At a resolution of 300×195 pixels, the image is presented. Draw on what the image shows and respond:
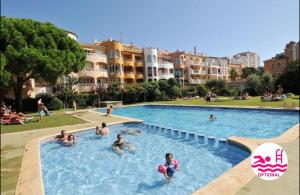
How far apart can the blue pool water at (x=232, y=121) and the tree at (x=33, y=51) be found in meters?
8.17

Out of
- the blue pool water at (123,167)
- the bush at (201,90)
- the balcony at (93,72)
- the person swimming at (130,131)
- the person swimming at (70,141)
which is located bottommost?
the blue pool water at (123,167)

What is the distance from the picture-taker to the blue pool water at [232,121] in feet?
32.3

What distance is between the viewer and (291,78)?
3253cm

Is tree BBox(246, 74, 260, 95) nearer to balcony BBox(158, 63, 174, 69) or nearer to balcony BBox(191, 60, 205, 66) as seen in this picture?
balcony BBox(158, 63, 174, 69)

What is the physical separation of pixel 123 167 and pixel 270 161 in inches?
183

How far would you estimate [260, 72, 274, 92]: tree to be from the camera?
34.1 metres

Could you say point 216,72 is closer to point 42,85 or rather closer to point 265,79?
point 265,79

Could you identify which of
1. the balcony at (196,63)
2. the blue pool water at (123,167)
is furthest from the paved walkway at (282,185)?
the balcony at (196,63)

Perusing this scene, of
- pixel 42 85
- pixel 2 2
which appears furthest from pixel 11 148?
pixel 42 85

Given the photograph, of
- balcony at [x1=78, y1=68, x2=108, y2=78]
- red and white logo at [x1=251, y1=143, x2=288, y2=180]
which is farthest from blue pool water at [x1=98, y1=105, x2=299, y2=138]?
balcony at [x1=78, y1=68, x2=108, y2=78]

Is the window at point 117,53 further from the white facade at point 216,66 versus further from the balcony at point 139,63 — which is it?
the white facade at point 216,66

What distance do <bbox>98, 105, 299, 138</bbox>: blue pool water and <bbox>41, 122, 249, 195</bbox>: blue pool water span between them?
313 centimetres

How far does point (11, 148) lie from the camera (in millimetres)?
6914

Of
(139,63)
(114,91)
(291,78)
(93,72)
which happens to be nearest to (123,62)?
(139,63)
